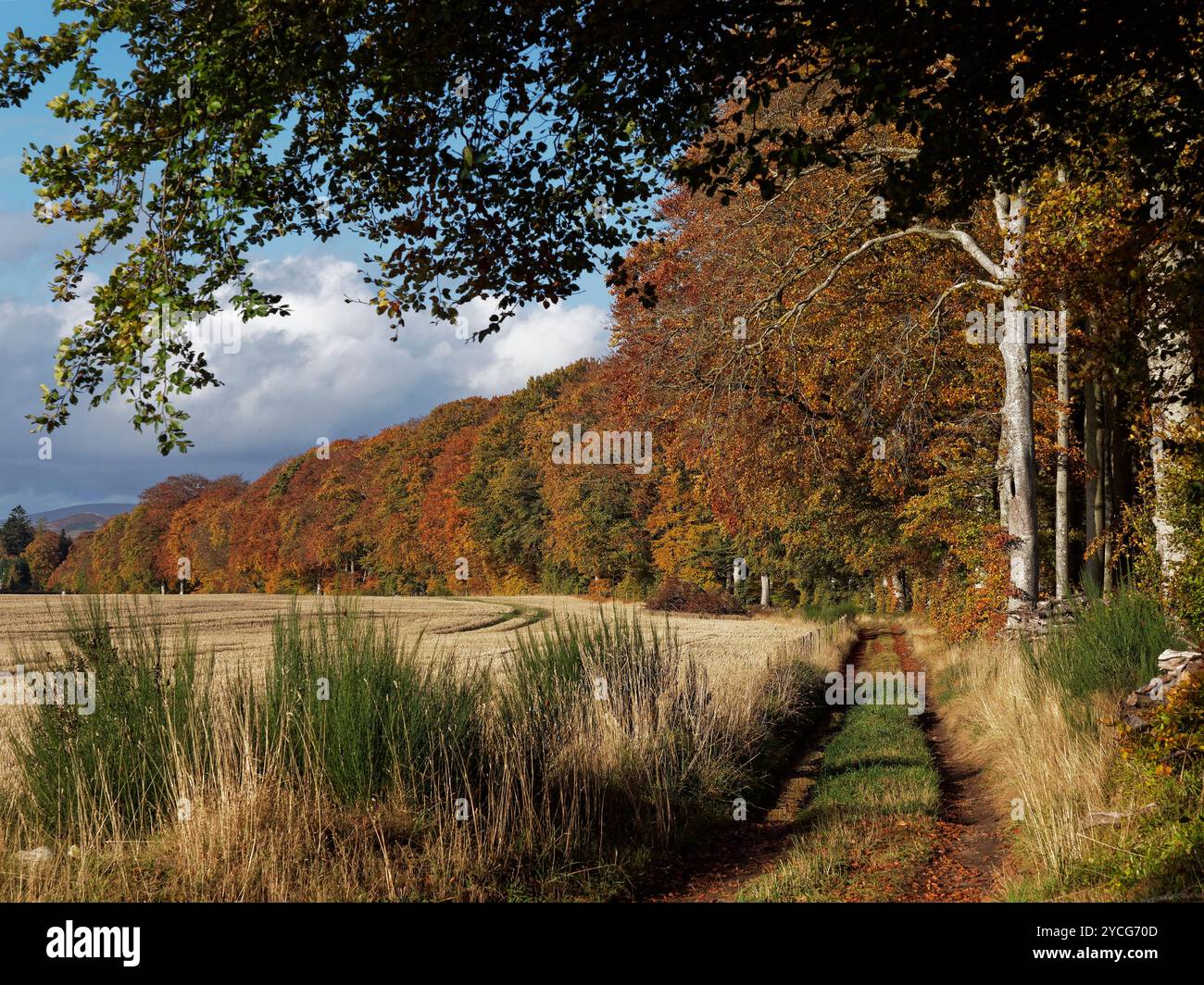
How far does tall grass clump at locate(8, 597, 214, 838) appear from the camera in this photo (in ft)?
22.7

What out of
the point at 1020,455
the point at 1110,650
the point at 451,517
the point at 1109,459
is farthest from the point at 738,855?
the point at 451,517

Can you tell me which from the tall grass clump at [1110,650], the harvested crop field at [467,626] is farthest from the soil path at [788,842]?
the harvested crop field at [467,626]

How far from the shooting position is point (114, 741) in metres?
7.25

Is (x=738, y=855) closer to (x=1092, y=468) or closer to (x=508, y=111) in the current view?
(x=508, y=111)

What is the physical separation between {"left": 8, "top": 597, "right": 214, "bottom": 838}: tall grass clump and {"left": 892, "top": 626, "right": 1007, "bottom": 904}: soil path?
205 inches

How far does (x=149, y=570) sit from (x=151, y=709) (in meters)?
81.7

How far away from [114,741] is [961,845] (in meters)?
6.84

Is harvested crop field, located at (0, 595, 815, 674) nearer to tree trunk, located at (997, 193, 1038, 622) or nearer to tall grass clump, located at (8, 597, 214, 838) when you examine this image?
tree trunk, located at (997, 193, 1038, 622)

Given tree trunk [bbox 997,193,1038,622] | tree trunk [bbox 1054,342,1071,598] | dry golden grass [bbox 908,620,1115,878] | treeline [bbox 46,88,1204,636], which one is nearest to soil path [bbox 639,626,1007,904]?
dry golden grass [bbox 908,620,1115,878]

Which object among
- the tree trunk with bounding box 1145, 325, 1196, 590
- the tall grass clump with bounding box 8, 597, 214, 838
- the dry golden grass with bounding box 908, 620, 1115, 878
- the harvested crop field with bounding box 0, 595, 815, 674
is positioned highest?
the tree trunk with bounding box 1145, 325, 1196, 590

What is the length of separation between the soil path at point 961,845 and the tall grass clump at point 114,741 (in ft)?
17.1
